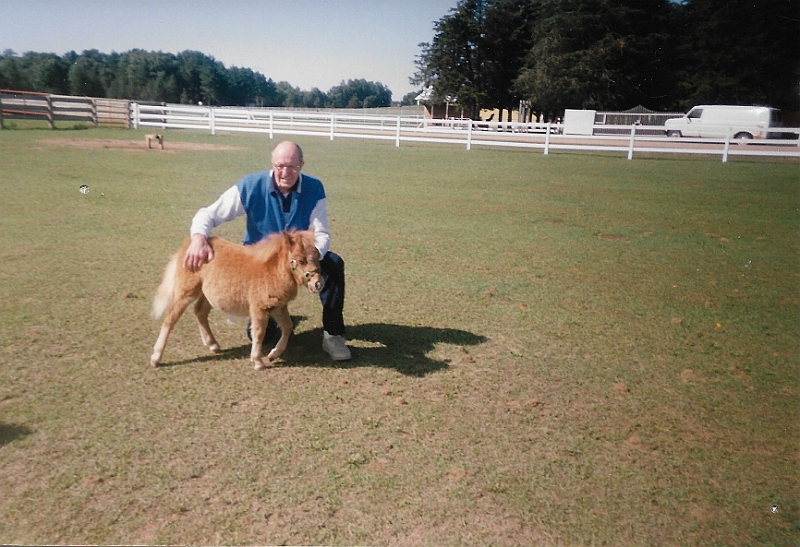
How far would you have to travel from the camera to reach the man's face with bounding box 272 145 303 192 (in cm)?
432

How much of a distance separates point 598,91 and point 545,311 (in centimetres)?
3889

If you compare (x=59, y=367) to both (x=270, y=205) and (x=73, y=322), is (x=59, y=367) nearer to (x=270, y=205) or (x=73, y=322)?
(x=73, y=322)


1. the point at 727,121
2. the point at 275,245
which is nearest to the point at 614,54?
the point at 727,121

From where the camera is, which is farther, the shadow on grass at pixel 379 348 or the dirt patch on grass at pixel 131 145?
the dirt patch on grass at pixel 131 145

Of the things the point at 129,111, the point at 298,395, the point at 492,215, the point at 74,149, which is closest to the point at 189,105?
the point at 129,111

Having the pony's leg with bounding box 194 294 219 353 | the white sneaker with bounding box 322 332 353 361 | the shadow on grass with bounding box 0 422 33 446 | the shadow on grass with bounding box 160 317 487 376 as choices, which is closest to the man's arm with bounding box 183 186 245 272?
the pony's leg with bounding box 194 294 219 353

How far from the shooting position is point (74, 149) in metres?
19.7

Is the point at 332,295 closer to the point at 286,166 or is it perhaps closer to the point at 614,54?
the point at 286,166

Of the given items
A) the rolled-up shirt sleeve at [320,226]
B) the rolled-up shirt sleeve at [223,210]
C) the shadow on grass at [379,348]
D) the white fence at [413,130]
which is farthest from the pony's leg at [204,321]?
the white fence at [413,130]

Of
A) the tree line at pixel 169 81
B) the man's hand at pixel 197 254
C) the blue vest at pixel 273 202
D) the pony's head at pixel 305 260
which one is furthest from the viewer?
the tree line at pixel 169 81

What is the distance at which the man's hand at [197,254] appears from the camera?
13.7 ft

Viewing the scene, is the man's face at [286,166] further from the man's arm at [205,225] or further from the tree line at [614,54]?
the tree line at [614,54]

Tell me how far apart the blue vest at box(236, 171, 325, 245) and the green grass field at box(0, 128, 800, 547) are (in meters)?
1.09

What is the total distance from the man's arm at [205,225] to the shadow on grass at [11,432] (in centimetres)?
139
